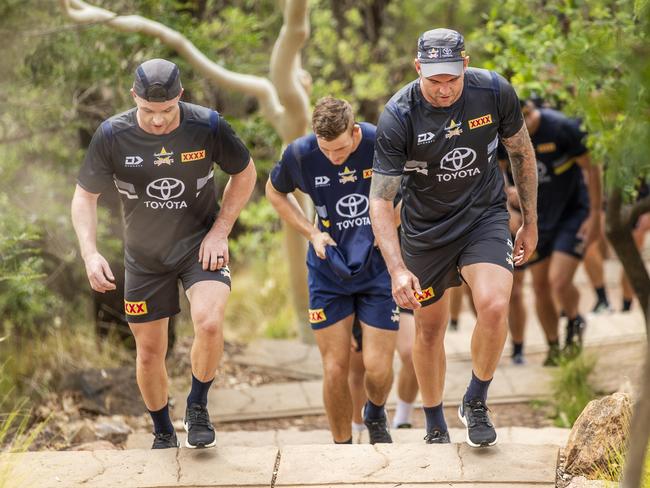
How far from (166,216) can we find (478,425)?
6.28ft

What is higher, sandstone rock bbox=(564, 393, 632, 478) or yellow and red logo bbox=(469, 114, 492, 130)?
yellow and red logo bbox=(469, 114, 492, 130)

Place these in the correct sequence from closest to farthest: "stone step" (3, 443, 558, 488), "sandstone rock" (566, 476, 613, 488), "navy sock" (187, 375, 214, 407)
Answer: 1. "sandstone rock" (566, 476, 613, 488)
2. "stone step" (3, 443, 558, 488)
3. "navy sock" (187, 375, 214, 407)

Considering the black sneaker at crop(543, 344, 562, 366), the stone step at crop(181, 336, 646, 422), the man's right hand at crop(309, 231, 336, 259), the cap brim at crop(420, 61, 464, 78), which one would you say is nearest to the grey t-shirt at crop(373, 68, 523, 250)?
the cap brim at crop(420, 61, 464, 78)

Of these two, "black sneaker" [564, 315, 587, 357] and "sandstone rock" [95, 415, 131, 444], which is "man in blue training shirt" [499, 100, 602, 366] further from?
"sandstone rock" [95, 415, 131, 444]

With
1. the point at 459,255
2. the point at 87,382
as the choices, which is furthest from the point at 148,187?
the point at 87,382

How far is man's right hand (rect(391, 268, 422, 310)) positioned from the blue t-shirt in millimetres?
951

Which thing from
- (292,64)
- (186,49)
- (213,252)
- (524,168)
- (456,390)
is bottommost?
(456,390)

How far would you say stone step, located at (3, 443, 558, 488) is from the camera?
194 inches

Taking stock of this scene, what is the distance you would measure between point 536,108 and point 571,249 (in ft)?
4.11

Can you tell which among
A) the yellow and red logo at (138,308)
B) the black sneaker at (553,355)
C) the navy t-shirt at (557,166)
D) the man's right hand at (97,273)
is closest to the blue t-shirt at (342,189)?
the yellow and red logo at (138,308)

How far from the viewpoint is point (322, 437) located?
7.44 m

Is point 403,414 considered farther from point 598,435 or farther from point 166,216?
point 166,216

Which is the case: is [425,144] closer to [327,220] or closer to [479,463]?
[327,220]

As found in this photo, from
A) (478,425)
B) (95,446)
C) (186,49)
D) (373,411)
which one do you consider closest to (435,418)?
(478,425)
